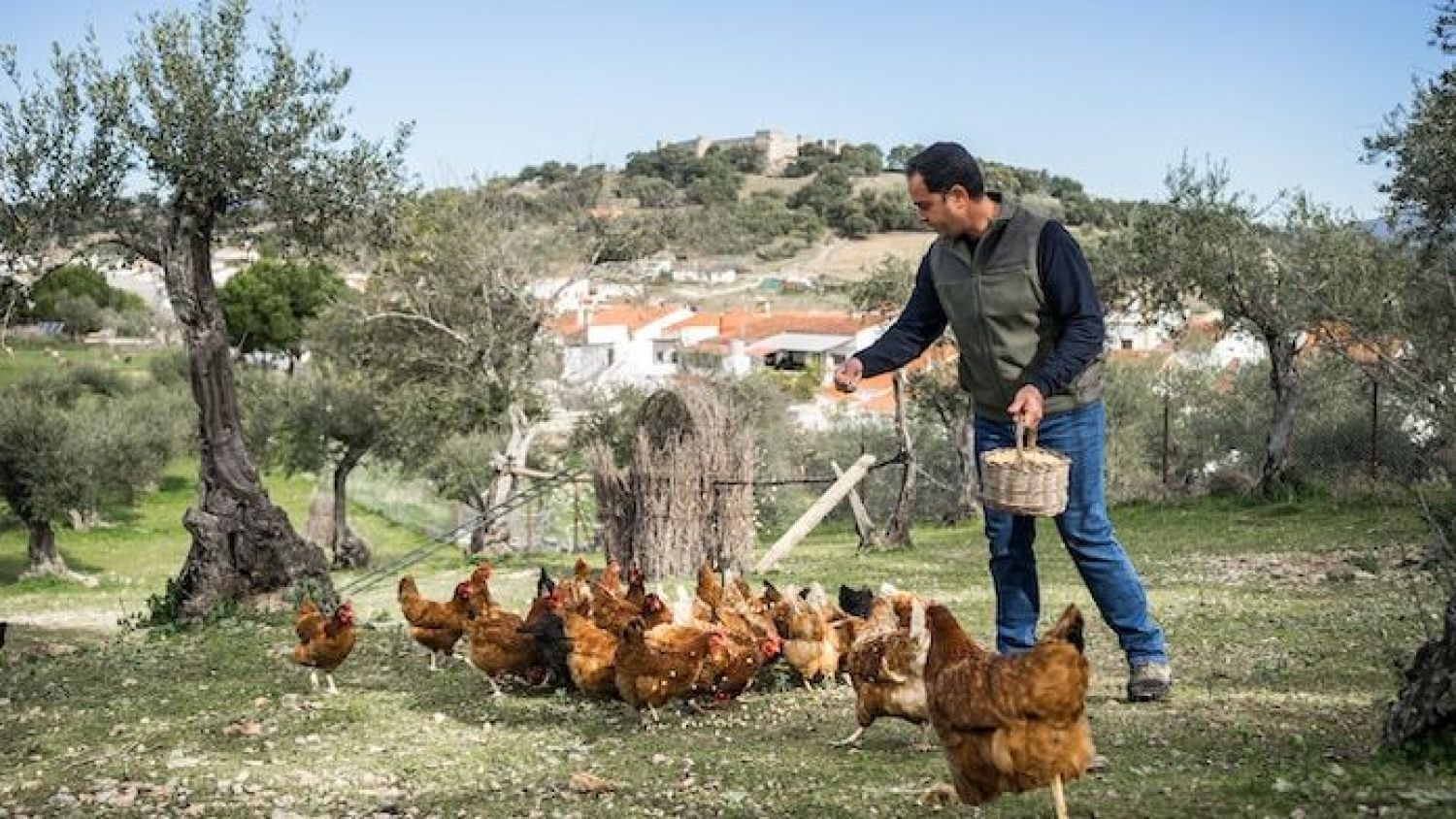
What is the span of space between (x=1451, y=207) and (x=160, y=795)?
14.5 metres

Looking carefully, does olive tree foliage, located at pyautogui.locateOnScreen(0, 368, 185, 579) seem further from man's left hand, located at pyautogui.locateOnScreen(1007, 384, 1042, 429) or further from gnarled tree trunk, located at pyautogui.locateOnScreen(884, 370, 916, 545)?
man's left hand, located at pyautogui.locateOnScreen(1007, 384, 1042, 429)

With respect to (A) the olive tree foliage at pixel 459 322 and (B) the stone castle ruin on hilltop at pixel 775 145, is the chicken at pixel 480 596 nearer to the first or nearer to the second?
(A) the olive tree foliage at pixel 459 322

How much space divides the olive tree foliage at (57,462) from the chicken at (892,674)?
23.6 m

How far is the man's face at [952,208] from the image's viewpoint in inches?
246

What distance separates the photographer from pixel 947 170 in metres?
6.23

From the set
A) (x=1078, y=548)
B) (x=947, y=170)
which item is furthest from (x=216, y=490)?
(x=1078, y=548)

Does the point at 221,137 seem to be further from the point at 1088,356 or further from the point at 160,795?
the point at 1088,356

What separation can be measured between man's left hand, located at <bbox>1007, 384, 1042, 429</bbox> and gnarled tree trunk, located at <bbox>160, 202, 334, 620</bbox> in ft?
26.2

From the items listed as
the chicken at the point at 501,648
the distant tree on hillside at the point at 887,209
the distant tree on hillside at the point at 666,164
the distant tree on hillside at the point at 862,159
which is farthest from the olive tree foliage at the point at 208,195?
the distant tree on hillside at the point at 862,159

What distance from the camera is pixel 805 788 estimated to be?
568cm

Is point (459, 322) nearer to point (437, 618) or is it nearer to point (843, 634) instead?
point (437, 618)

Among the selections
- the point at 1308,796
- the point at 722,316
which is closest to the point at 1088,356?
the point at 1308,796

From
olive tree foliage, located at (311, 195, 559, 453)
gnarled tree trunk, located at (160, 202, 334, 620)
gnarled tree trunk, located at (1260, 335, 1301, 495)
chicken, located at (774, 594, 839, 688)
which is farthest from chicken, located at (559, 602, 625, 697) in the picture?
olive tree foliage, located at (311, 195, 559, 453)

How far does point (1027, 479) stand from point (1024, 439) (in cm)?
46
